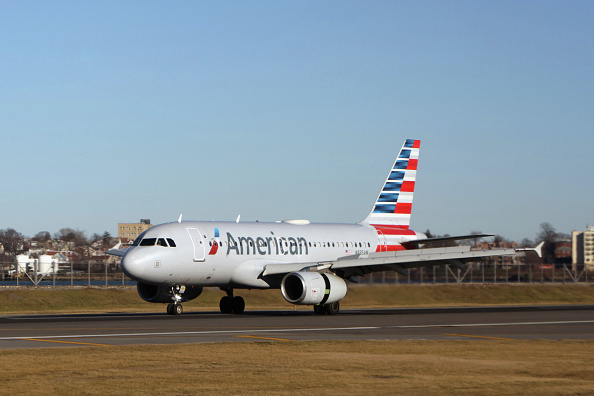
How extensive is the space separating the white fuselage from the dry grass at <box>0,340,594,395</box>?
15.5 metres

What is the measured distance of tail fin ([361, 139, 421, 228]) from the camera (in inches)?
1959

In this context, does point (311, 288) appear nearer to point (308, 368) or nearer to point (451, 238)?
point (451, 238)

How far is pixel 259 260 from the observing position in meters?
40.6

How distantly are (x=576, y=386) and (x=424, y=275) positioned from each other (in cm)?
4601

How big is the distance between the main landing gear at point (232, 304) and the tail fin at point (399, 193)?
1019cm

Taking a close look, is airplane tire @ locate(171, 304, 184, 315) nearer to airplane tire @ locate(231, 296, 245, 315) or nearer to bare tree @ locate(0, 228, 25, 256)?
airplane tire @ locate(231, 296, 245, 315)

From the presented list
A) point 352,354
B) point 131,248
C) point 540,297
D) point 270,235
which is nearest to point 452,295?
point 540,297

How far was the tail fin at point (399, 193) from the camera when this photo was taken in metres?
49.8

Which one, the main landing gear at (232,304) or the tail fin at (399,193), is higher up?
the tail fin at (399,193)

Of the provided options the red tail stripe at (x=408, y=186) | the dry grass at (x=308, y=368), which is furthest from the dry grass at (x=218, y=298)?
the dry grass at (x=308, y=368)

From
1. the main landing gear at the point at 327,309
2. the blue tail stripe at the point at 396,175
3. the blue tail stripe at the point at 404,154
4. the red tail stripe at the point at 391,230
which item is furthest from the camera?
the blue tail stripe at the point at 404,154

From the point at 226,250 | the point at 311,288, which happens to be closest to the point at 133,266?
the point at 226,250

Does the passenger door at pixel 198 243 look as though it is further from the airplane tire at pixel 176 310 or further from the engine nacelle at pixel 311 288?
the engine nacelle at pixel 311 288

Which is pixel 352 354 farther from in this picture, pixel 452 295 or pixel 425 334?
pixel 452 295
